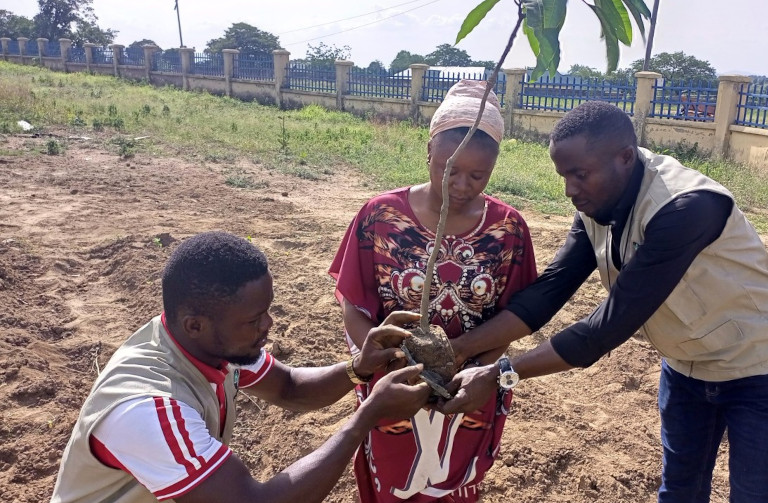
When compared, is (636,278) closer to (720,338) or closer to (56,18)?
(720,338)

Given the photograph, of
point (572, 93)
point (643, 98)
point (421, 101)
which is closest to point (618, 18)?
point (643, 98)

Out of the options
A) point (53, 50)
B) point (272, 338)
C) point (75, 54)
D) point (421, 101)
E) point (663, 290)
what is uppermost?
point (53, 50)

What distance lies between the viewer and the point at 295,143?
12781 mm

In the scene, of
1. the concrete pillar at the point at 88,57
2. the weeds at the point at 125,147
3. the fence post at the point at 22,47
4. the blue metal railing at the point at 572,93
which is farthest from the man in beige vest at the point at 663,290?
the fence post at the point at 22,47

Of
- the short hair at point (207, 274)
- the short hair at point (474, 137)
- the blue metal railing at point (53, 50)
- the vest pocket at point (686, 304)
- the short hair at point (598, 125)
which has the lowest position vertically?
the vest pocket at point (686, 304)

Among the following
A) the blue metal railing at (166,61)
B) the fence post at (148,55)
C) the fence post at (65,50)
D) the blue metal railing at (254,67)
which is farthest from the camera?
the fence post at (65,50)

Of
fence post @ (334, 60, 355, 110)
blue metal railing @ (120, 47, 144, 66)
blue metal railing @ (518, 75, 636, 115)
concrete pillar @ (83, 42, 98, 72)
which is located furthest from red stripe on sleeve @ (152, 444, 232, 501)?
concrete pillar @ (83, 42, 98, 72)

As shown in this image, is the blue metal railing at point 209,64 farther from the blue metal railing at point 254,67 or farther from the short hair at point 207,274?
the short hair at point 207,274

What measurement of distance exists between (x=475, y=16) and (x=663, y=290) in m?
0.96

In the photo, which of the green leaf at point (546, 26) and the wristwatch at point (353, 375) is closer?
the green leaf at point (546, 26)

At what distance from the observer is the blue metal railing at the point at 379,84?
702 inches

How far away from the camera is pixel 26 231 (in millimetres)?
6375

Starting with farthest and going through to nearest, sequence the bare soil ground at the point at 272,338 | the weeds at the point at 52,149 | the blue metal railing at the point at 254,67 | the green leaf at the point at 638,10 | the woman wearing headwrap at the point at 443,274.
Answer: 1. the blue metal railing at the point at 254,67
2. the weeds at the point at 52,149
3. the bare soil ground at the point at 272,338
4. the woman wearing headwrap at the point at 443,274
5. the green leaf at the point at 638,10

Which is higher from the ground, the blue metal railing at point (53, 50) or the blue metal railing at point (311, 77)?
the blue metal railing at point (53, 50)
